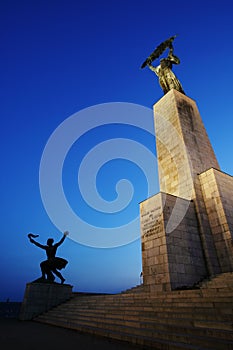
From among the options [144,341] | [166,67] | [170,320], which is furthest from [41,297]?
[166,67]

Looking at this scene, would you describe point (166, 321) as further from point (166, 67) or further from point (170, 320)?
point (166, 67)

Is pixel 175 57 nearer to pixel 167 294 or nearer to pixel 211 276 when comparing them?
pixel 211 276

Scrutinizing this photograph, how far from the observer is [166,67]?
19.9 meters

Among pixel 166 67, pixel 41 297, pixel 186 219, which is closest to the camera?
pixel 186 219

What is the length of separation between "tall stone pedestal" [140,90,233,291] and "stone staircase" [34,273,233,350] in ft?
5.18

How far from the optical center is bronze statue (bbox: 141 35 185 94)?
18.9m

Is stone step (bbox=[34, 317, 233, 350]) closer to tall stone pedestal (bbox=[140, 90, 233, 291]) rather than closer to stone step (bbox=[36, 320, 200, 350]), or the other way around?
stone step (bbox=[36, 320, 200, 350])

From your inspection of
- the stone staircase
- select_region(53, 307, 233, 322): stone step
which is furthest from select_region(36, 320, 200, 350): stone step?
select_region(53, 307, 233, 322): stone step

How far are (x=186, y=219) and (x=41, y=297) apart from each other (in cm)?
886

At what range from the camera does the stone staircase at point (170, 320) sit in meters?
4.06

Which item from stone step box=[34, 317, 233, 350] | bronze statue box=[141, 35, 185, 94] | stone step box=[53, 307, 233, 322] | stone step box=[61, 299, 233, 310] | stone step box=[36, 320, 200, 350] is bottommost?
stone step box=[36, 320, 200, 350]

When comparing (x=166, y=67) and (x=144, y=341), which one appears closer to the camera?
(x=144, y=341)

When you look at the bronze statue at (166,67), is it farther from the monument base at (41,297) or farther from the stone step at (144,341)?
the stone step at (144,341)

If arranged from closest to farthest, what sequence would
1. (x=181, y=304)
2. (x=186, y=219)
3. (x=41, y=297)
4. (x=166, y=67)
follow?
(x=181, y=304) < (x=186, y=219) < (x=41, y=297) < (x=166, y=67)
